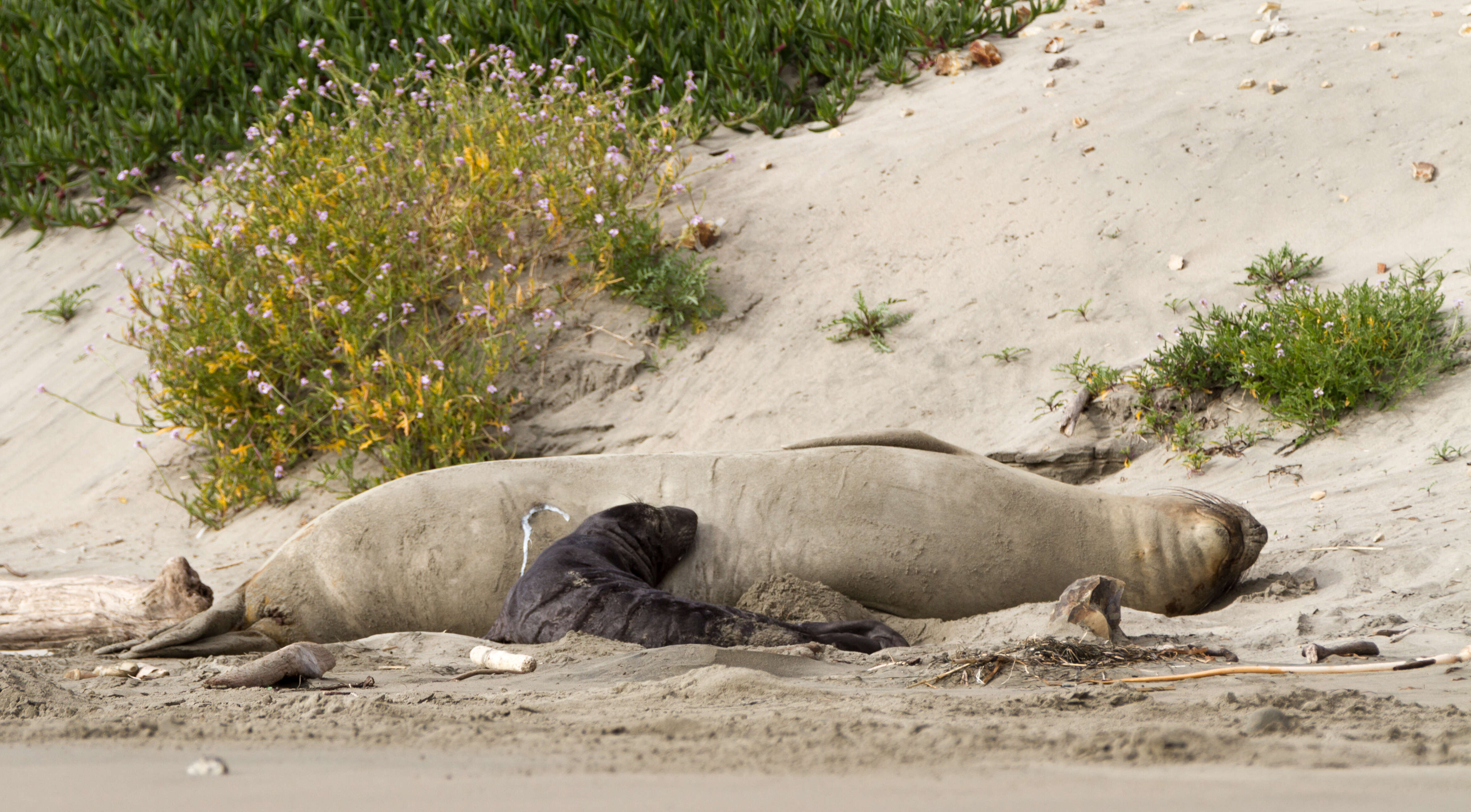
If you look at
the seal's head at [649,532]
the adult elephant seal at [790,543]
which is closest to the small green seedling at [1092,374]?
the adult elephant seal at [790,543]

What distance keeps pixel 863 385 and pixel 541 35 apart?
439 cm

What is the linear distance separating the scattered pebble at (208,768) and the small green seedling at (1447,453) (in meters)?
4.60

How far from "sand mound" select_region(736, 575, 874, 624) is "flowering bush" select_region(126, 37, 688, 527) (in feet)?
8.23

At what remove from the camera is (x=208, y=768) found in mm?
1465

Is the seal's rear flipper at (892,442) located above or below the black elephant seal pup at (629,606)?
above

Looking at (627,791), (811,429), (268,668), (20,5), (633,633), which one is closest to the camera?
(627,791)

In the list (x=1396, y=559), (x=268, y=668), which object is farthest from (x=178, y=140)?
(x=1396, y=559)

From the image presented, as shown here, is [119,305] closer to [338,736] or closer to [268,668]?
[268,668]

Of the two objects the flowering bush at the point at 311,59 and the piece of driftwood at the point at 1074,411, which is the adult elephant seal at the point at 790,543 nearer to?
the piece of driftwood at the point at 1074,411

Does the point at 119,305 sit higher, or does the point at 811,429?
the point at 811,429

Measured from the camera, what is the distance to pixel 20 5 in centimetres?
924

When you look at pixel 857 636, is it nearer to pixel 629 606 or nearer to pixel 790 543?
pixel 790 543

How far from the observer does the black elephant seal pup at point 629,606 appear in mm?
3258

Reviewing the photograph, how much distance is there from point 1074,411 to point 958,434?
62 cm
